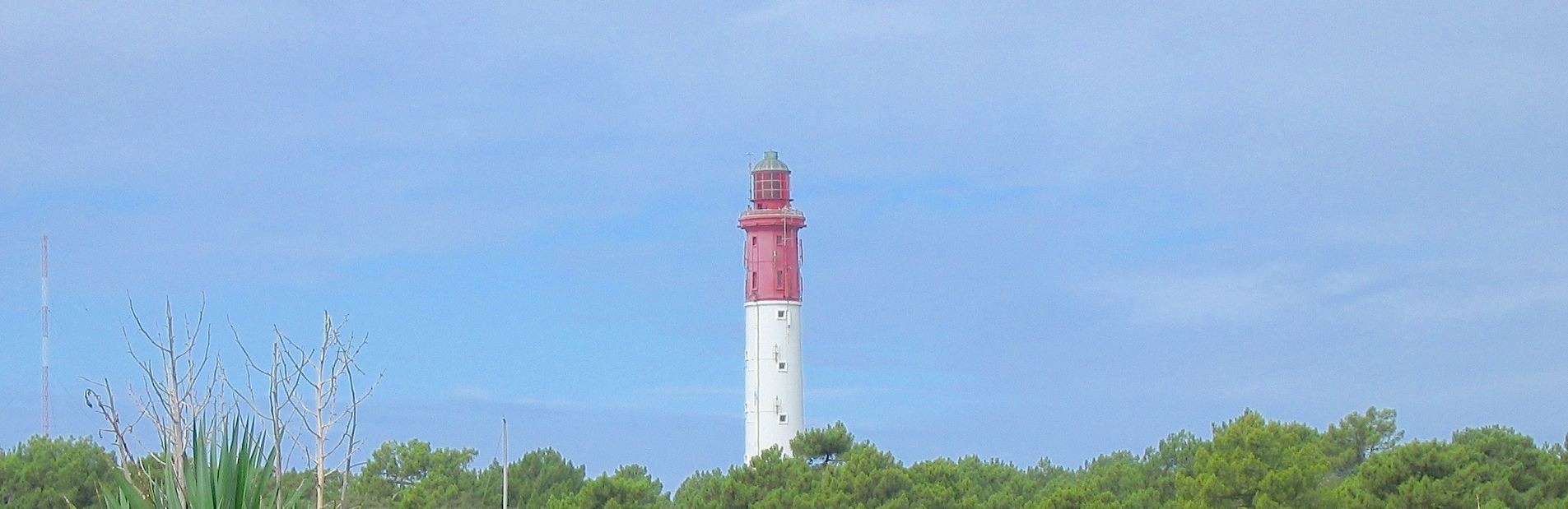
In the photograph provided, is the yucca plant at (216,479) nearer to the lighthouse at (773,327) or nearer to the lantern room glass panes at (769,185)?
the lighthouse at (773,327)

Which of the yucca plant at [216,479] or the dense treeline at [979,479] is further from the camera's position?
the dense treeline at [979,479]

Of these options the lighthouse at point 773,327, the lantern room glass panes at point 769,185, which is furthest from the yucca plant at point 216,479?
the lantern room glass panes at point 769,185

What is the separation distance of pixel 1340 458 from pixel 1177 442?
878 cm

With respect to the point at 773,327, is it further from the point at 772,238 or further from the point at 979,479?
the point at 979,479

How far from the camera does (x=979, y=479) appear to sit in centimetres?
5784

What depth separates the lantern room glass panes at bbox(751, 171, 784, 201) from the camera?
5838cm

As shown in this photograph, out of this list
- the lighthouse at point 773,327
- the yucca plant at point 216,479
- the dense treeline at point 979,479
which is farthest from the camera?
the lighthouse at point 773,327

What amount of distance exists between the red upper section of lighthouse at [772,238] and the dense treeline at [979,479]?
17.9 feet

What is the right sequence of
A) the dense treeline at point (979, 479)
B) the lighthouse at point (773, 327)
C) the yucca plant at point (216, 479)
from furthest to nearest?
the lighthouse at point (773, 327)
the dense treeline at point (979, 479)
the yucca plant at point (216, 479)

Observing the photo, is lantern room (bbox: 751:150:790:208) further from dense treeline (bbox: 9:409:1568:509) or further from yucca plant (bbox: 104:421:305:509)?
yucca plant (bbox: 104:421:305:509)

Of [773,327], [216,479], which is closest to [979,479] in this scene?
[773,327]

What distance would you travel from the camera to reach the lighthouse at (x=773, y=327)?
5612cm

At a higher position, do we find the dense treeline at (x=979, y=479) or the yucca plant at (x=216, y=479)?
the dense treeline at (x=979, y=479)

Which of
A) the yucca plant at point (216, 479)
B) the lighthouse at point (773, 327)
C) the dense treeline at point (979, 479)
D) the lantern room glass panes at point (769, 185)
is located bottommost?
the yucca plant at point (216, 479)
